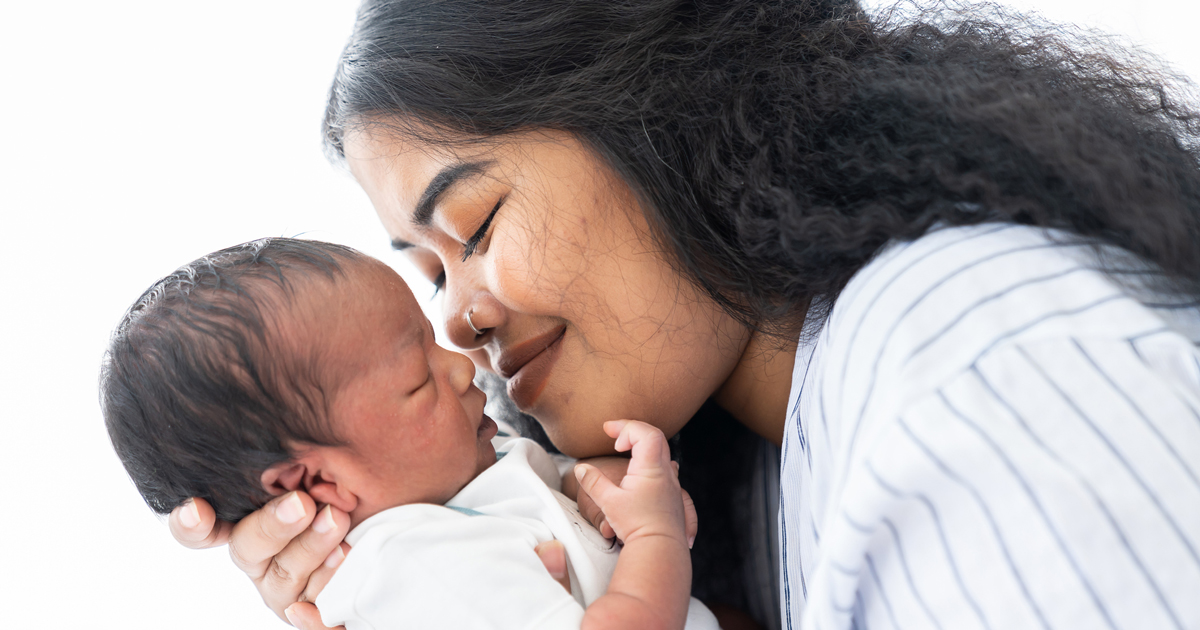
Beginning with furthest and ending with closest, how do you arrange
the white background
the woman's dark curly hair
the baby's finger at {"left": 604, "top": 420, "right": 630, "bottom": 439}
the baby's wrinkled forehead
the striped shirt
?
1. the white background
2. the baby's finger at {"left": 604, "top": 420, "right": 630, "bottom": 439}
3. the baby's wrinkled forehead
4. the woman's dark curly hair
5. the striped shirt

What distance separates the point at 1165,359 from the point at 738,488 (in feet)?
2.91

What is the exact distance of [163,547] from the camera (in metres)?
1.54

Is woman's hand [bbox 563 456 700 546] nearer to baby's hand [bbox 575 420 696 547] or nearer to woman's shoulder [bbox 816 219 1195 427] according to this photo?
baby's hand [bbox 575 420 696 547]

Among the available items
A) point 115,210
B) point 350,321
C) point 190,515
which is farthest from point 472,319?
point 115,210

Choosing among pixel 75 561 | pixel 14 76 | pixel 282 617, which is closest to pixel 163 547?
pixel 75 561

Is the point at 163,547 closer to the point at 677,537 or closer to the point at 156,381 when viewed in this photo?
the point at 156,381

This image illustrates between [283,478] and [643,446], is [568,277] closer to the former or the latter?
[643,446]

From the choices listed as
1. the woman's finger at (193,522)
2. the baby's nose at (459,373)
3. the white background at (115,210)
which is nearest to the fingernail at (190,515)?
the woman's finger at (193,522)

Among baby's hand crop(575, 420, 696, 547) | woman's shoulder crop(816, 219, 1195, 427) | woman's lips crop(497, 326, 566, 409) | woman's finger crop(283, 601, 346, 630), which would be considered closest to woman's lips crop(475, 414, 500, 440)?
woman's lips crop(497, 326, 566, 409)

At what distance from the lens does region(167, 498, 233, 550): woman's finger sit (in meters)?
0.95

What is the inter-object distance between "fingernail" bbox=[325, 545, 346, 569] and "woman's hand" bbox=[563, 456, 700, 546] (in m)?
0.32

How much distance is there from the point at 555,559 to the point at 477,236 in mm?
451

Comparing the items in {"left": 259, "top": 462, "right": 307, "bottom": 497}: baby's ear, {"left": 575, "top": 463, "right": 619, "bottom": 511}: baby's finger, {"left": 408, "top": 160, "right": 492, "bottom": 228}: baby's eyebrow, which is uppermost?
{"left": 408, "top": 160, "right": 492, "bottom": 228}: baby's eyebrow

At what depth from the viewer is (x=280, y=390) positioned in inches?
35.3
